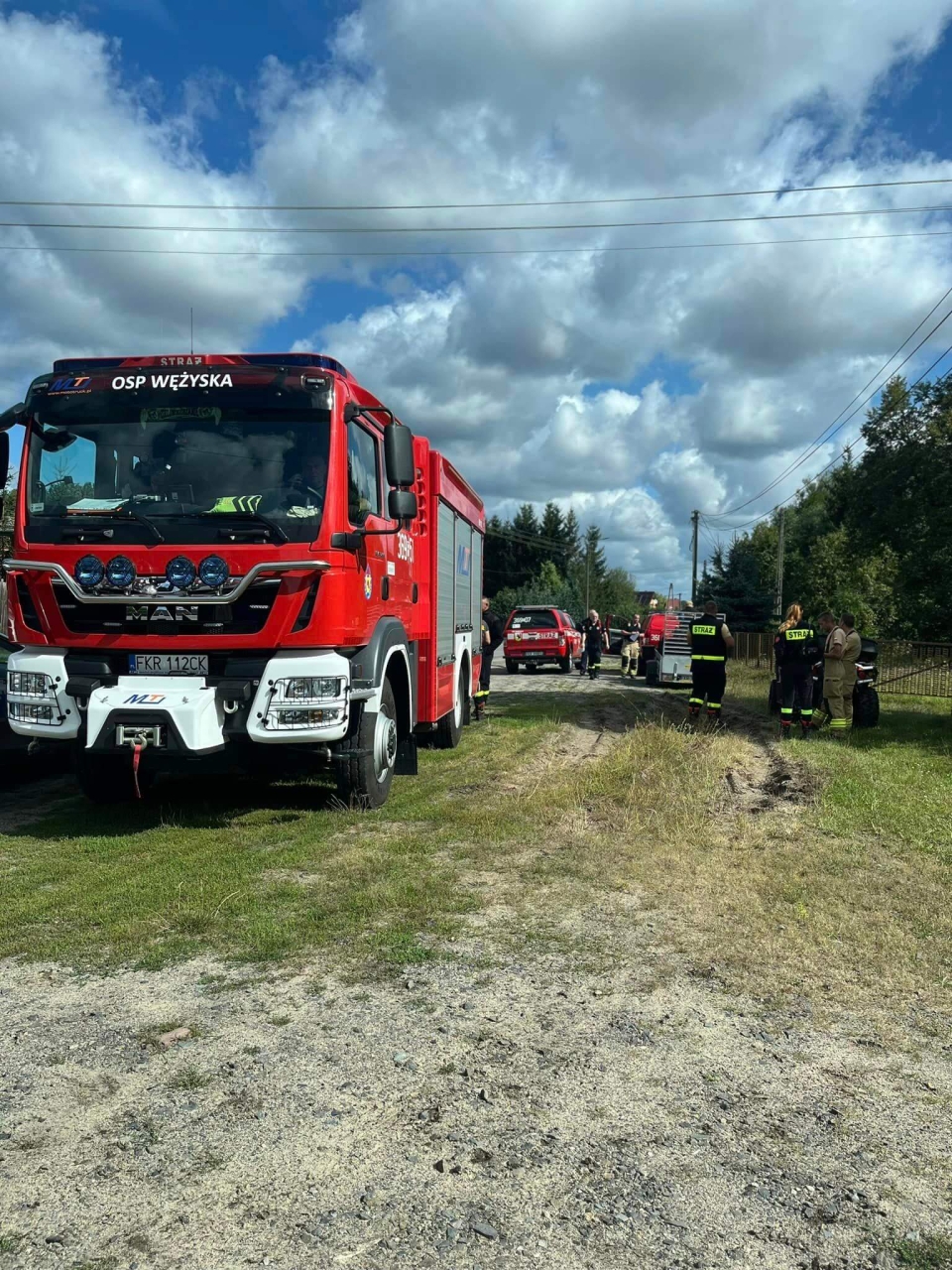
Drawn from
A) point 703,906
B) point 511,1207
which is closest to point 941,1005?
point 703,906

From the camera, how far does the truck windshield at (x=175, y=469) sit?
6.47 meters

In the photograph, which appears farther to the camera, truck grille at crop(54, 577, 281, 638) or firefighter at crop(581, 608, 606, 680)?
firefighter at crop(581, 608, 606, 680)

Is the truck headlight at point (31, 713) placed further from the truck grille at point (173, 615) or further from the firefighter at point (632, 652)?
the firefighter at point (632, 652)

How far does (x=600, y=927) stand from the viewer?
507 cm

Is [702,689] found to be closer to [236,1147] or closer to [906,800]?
[906,800]

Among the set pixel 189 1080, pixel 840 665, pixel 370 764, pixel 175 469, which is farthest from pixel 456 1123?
pixel 840 665

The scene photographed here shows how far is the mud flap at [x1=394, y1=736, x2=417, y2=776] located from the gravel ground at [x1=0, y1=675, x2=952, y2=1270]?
4237 mm

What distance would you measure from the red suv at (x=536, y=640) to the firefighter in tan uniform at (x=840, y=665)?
1367 centimetres

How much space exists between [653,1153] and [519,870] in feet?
10.4

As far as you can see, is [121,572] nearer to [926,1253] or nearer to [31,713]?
[31,713]

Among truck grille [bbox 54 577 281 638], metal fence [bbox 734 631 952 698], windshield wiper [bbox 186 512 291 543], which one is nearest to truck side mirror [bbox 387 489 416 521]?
windshield wiper [bbox 186 512 291 543]

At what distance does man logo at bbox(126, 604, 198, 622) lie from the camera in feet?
21.1

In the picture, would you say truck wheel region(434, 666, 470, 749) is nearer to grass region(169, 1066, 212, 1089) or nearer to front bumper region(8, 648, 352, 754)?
front bumper region(8, 648, 352, 754)

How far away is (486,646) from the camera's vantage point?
1499cm
